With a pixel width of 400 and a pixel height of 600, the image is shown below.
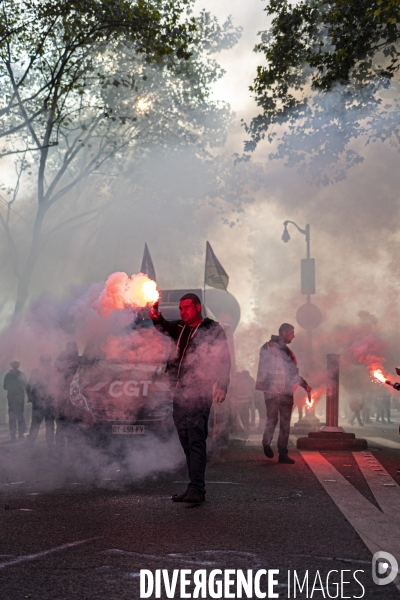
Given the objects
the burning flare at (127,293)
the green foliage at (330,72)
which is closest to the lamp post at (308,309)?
the green foliage at (330,72)

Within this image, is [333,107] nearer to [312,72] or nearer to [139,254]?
[312,72]

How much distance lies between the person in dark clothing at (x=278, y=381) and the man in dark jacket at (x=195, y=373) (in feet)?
11.6

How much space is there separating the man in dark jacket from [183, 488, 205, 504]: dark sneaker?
0.70ft

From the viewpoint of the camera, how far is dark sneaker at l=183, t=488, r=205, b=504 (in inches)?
262

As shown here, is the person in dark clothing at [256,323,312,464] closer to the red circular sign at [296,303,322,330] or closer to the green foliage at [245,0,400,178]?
the green foliage at [245,0,400,178]

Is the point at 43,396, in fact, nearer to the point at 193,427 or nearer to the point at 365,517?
the point at 193,427

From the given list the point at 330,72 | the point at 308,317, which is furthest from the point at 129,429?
the point at 308,317

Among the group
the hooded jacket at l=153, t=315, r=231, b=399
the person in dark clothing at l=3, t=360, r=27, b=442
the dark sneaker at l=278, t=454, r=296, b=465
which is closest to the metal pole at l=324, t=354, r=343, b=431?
the dark sneaker at l=278, t=454, r=296, b=465

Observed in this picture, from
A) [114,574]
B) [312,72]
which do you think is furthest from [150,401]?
[312,72]

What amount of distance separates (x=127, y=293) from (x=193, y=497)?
296 centimetres

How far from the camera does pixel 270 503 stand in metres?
6.71

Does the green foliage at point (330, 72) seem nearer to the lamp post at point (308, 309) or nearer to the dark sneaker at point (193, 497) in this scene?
the lamp post at point (308, 309)

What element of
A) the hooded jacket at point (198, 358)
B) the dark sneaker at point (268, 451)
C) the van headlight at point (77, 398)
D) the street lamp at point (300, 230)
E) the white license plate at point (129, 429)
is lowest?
the dark sneaker at point (268, 451)

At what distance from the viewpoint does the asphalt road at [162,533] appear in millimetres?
4066
